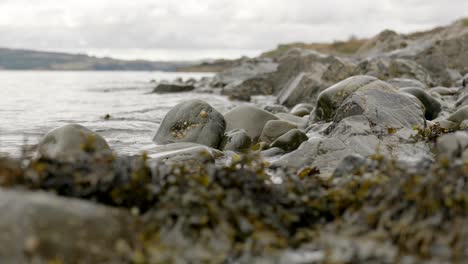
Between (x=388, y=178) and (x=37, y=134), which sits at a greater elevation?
(x=388, y=178)

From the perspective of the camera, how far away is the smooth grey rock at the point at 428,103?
10.2m

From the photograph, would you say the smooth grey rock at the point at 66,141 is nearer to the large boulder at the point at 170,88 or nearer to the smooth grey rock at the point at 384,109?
the smooth grey rock at the point at 384,109

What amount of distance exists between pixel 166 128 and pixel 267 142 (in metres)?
1.97

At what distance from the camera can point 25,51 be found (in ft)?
502

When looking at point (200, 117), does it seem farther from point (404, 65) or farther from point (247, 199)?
point (404, 65)

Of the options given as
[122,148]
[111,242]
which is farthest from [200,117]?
[111,242]

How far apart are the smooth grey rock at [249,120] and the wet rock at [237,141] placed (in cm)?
54

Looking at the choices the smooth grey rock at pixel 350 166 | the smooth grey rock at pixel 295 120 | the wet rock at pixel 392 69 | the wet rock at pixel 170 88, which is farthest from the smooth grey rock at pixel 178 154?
the wet rock at pixel 170 88

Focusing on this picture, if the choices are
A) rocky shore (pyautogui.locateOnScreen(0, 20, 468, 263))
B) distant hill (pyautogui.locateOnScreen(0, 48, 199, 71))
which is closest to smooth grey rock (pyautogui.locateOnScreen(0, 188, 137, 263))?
rocky shore (pyautogui.locateOnScreen(0, 20, 468, 263))

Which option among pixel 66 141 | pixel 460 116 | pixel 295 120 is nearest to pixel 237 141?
pixel 295 120

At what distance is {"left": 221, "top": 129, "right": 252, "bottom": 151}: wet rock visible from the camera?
8234 millimetres

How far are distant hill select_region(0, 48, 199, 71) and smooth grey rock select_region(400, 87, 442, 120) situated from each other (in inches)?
4883

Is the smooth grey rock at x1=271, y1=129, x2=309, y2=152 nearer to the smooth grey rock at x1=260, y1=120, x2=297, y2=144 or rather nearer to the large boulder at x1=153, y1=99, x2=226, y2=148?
the smooth grey rock at x1=260, y1=120, x2=297, y2=144

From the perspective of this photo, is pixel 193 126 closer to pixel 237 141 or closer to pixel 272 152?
pixel 237 141
